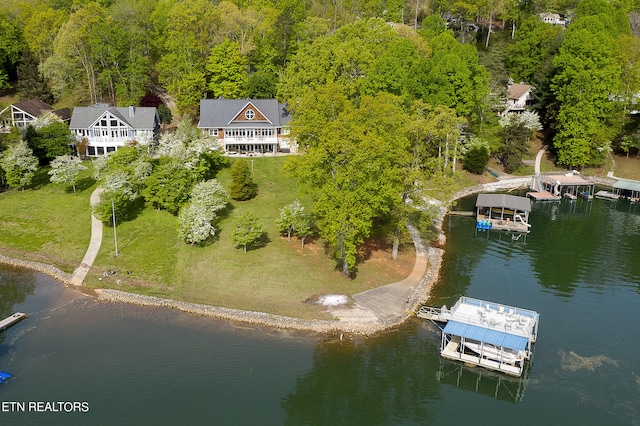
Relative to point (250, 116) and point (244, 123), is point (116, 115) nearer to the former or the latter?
point (244, 123)

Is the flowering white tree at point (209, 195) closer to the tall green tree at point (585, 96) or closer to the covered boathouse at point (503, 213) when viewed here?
the covered boathouse at point (503, 213)

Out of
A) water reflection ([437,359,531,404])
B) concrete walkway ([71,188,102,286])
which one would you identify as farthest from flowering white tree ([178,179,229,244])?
water reflection ([437,359,531,404])

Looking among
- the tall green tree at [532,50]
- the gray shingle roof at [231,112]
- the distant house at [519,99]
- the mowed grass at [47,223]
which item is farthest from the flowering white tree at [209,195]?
the tall green tree at [532,50]

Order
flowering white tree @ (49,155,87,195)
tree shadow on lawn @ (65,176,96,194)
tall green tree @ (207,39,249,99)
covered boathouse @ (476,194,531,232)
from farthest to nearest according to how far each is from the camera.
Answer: tall green tree @ (207,39,249,99) → tree shadow on lawn @ (65,176,96,194) → covered boathouse @ (476,194,531,232) → flowering white tree @ (49,155,87,195)

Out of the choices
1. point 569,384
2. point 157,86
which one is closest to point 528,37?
point 157,86

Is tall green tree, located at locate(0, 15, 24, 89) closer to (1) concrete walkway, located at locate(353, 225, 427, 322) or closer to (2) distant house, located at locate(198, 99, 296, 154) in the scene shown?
(2) distant house, located at locate(198, 99, 296, 154)

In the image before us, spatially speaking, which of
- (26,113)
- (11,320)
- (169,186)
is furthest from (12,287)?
(26,113)

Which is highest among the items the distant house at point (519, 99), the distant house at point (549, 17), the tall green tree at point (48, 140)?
the distant house at point (549, 17)
